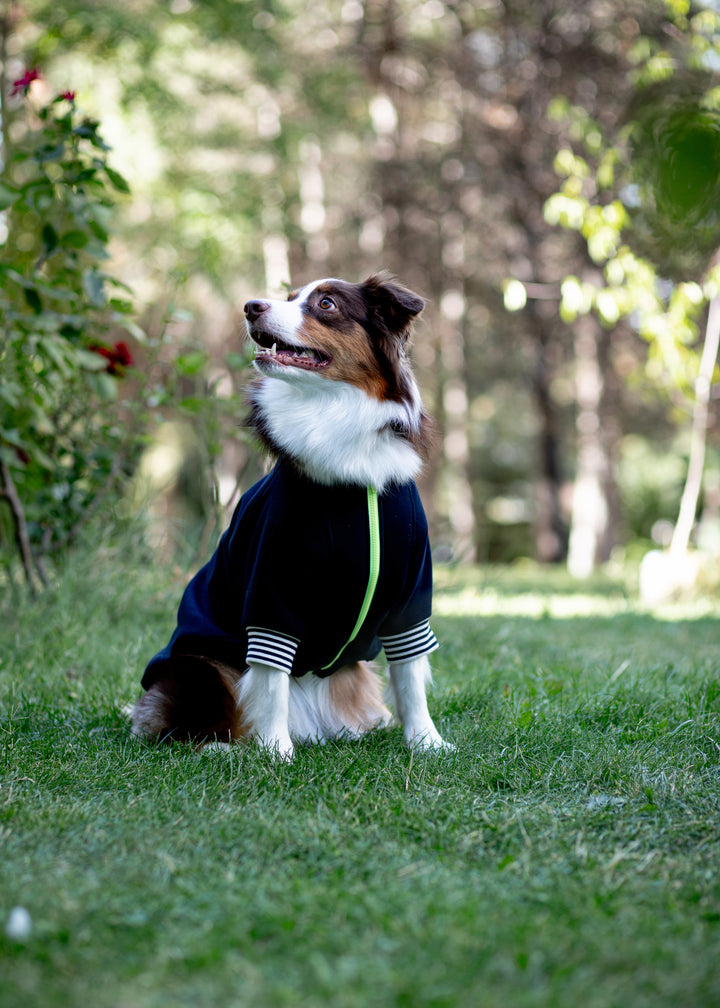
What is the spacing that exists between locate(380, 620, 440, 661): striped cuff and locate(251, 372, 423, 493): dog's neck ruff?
552mm

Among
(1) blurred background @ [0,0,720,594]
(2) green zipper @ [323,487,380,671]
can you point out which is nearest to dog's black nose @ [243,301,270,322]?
(2) green zipper @ [323,487,380,671]

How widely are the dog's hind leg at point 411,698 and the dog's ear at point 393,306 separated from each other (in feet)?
3.95

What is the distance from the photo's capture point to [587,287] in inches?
252

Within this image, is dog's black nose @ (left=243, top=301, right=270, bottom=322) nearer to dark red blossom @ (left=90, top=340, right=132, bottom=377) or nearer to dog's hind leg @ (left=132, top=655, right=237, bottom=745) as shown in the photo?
dog's hind leg @ (left=132, top=655, right=237, bottom=745)

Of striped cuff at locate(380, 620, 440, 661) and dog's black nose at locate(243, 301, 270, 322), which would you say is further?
striped cuff at locate(380, 620, 440, 661)

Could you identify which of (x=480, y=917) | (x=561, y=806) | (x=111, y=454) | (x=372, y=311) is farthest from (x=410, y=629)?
(x=111, y=454)

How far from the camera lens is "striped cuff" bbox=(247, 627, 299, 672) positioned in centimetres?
305

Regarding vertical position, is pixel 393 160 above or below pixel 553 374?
above

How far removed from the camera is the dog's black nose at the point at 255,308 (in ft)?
10.1

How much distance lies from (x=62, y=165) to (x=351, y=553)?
2.73 meters

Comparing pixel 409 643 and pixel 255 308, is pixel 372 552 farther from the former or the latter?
pixel 255 308

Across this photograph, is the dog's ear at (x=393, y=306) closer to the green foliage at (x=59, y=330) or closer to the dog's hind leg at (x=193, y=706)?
the dog's hind leg at (x=193, y=706)

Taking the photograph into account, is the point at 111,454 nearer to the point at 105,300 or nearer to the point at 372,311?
the point at 105,300

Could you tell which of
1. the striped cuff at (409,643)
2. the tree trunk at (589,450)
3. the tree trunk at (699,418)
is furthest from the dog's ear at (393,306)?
the tree trunk at (589,450)
